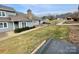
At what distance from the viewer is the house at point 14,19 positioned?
2.74m

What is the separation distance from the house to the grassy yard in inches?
5.7

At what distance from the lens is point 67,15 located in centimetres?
279

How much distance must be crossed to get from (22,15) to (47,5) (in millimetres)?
375

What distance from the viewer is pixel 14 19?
2.80m

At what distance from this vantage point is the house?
8.98 ft

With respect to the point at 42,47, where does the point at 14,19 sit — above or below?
above

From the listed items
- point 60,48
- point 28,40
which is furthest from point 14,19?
point 60,48

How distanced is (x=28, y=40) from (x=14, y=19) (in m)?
0.35

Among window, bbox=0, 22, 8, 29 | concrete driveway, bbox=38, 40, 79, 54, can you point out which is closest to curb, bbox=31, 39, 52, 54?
concrete driveway, bbox=38, 40, 79, 54

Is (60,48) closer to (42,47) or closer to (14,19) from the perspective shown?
(42,47)

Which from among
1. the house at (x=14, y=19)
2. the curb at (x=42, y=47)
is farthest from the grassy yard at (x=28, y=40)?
the house at (x=14, y=19)

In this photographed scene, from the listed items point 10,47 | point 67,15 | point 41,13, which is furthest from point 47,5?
point 10,47
